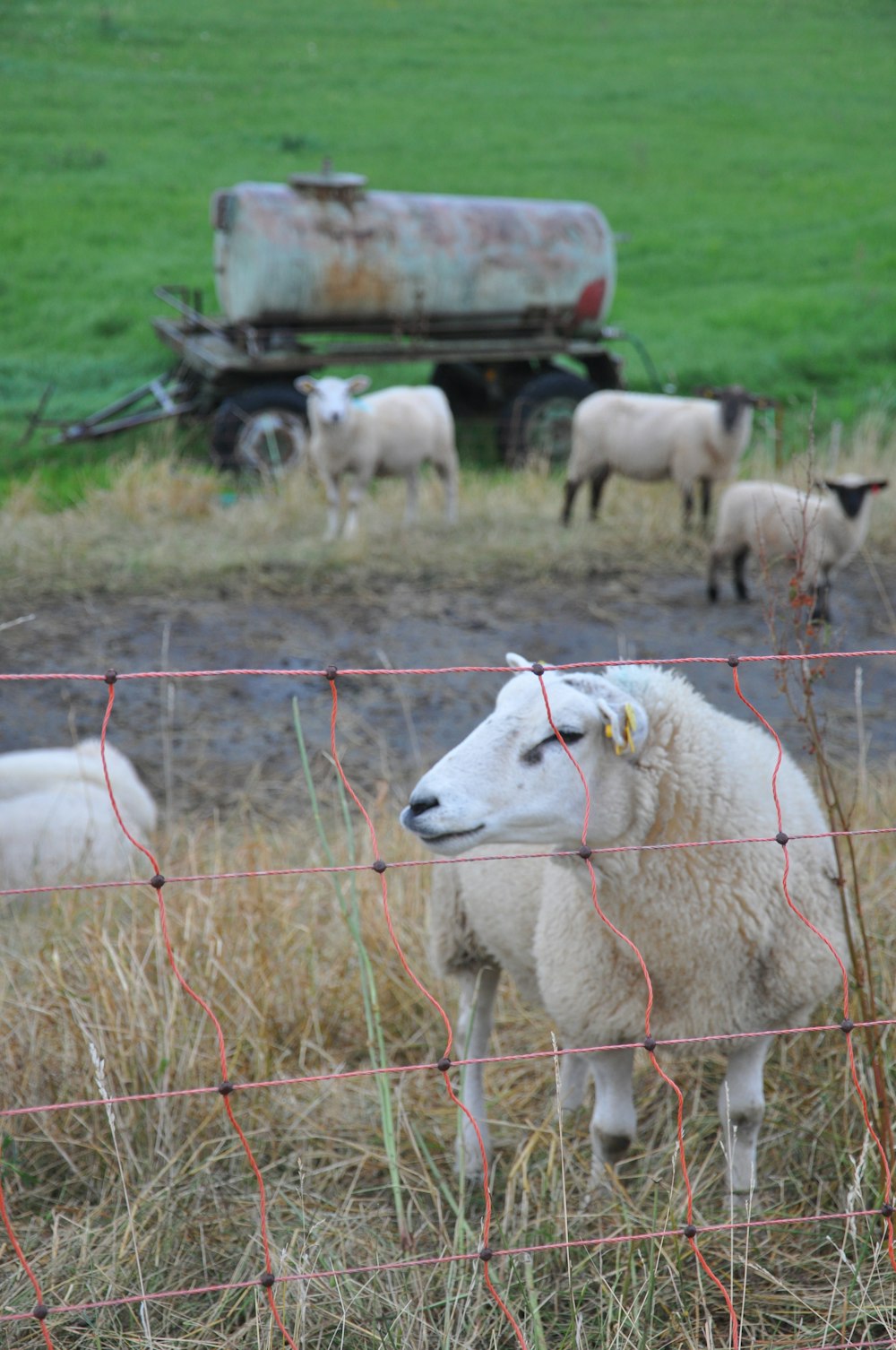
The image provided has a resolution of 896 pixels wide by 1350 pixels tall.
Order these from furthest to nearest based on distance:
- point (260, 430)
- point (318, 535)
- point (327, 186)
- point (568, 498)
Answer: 1. point (327, 186)
2. point (260, 430)
3. point (568, 498)
4. point (318, 535)

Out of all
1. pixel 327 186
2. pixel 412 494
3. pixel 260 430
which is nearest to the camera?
pixel 412 494

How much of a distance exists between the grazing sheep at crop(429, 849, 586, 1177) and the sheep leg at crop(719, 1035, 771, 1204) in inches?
14.0

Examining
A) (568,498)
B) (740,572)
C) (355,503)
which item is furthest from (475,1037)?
(568,498)

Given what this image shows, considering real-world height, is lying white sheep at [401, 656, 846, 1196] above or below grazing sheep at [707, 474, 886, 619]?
above

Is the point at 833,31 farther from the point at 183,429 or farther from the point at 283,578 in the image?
the point at 283,578

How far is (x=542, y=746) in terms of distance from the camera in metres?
2.18

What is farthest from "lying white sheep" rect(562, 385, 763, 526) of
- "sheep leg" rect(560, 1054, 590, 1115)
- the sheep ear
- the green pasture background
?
the sheep ear

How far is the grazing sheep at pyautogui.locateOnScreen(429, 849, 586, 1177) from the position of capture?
104 inches

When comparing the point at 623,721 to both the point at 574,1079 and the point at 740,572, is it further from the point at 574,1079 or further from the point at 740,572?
the point at 740,572

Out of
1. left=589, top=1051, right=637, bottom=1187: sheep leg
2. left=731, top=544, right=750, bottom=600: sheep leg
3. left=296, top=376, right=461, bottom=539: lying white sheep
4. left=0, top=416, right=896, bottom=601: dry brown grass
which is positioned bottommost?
left=0, top=416, right=896, bottom=601: dry brown grass

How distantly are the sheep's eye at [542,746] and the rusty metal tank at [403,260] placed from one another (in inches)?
330

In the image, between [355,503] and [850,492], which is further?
[355,503]

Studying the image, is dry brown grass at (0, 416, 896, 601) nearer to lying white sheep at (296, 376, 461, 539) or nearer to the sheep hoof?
lying white sheep at (296, 376, 461, 539)

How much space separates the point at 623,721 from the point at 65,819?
2306 mm
